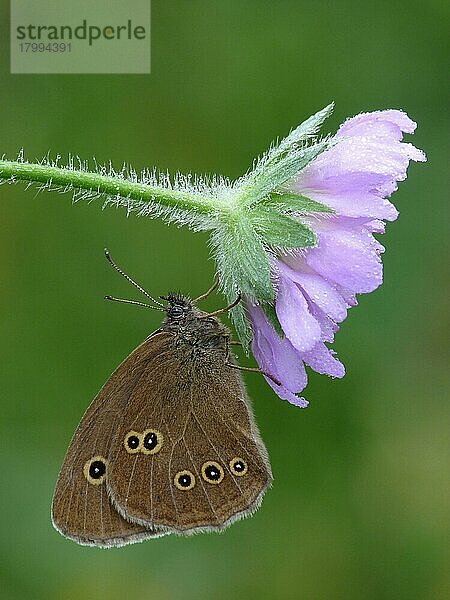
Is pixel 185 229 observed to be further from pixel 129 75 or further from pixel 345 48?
pixel 345 48

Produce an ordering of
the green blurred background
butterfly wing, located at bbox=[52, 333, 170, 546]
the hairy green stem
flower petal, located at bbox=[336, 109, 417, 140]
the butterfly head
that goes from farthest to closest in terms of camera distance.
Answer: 1. the green blurred background
2. the butterfly head
3. butterfly wing, located at bbox=[52, 333, 170, 546]
4. flower petal, located at bbox=[336, 109, 417, 140]
5. the hairy green stem

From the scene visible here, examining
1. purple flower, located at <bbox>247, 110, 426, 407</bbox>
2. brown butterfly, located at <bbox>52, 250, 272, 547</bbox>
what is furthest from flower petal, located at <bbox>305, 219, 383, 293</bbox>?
brown butterfly, located at <bbox>52, 250, 272, 547</bbox>

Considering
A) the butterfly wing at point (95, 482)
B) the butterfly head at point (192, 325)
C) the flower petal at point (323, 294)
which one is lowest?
the butterfly wing at point (95, 482)

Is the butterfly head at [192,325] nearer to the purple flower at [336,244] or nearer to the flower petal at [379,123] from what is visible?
the purple flower at [336,244]

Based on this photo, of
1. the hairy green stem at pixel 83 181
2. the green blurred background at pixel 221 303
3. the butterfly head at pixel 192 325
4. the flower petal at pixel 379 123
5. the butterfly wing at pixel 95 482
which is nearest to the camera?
the hairy green stem at pixel 83 181

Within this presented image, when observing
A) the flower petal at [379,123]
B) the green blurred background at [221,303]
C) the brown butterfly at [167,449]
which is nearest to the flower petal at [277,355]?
the brown butterfly at [167,449]

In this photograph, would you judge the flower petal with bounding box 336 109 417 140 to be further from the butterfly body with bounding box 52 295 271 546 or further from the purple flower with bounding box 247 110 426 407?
the butterfly body with bounding box 52 295 271 546

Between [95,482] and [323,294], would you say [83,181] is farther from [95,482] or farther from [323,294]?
[95,482]

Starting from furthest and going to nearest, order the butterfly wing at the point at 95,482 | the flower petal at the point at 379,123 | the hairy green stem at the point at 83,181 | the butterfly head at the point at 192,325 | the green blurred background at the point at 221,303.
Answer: the green blurred background at the point at 221,303 < the butterfly head at the point at 192,325 < the butterfly wing at the point at 95,482 < the flower petal at the point at 379,123 < the hairy green stem at the point at 83,181
